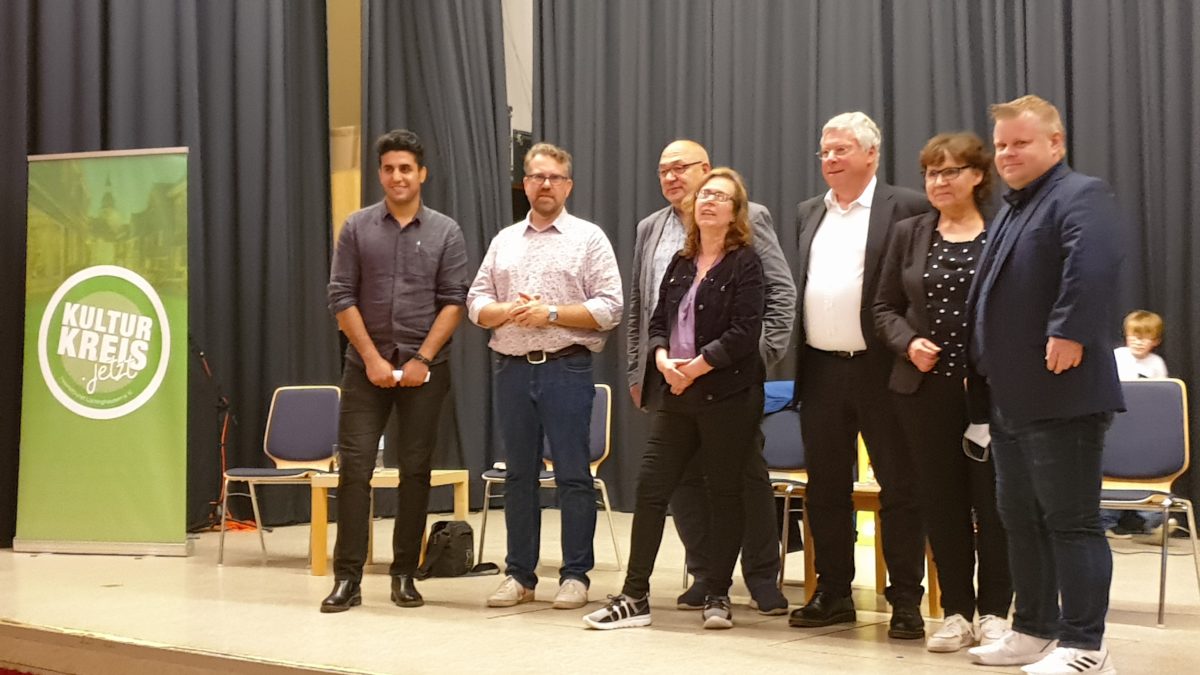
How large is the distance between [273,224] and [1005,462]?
5.14 m

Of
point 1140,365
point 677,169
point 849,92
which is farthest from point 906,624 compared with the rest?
point 849,92

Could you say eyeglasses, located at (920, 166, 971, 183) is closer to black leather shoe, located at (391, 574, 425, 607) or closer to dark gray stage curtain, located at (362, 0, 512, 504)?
black leather shoe, located at (391, 574, 425, 607)

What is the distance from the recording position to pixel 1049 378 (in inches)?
113

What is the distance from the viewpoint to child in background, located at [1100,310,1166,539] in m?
6.02

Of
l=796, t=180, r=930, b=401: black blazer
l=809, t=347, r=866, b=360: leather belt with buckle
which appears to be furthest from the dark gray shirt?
l=809, t=347, r=866, b=360: leather belt with buckle

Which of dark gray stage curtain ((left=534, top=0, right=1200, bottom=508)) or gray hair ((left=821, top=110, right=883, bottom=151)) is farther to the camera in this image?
dark gray stage curtain ((left=534, top=0, right=1200, bottom=508))

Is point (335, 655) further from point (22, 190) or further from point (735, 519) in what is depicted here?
point (22, 190)

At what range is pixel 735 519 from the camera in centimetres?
366

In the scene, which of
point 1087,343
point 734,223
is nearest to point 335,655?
point 734,223

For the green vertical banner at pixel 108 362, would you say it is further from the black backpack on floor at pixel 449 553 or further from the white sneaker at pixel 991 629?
the white sneaker at pixel 991 629

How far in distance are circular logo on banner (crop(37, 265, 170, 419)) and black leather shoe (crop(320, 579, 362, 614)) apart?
77.8 inches

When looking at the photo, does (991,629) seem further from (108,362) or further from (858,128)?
(108,362)

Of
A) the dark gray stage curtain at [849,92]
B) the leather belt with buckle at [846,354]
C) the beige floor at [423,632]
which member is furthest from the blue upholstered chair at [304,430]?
the leather belt with buckle at [846,354]

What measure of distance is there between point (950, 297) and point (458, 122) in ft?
16.4
